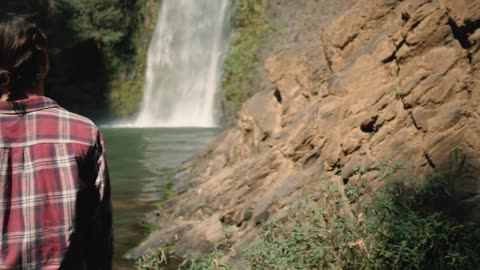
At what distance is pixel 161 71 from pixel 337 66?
22.3 meters

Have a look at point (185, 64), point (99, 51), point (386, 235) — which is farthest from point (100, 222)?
point (99, 51)

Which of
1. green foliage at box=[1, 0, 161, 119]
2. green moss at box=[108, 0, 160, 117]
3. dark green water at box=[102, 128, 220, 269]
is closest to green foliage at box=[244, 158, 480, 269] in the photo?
dark green water at box=[102, 128, 220, 269]

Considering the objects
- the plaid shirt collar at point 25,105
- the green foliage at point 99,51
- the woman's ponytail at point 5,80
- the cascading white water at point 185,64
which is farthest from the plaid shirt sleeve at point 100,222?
the green foliage at point 99,51

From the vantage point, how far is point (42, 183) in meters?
1.79

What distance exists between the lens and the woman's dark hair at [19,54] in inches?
70.9

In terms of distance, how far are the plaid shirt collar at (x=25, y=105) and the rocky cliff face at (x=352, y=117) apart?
293cm

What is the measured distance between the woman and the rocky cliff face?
283 centimetres

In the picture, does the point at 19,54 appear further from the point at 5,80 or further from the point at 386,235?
the point at 386,235

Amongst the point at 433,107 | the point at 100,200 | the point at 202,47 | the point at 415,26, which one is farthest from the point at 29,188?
the point at 202,47

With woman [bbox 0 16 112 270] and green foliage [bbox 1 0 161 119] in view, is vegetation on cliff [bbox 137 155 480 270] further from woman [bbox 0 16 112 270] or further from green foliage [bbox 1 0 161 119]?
green foliage [bbox 1 0 161 119]

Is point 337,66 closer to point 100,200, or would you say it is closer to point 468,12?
point 468,12

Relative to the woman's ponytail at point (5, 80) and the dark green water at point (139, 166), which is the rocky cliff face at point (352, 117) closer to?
the dark green water at point (139, 166)

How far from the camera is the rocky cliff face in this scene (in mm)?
4879

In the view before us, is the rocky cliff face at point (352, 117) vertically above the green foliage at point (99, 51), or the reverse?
the green foliage at point (99, 51)
